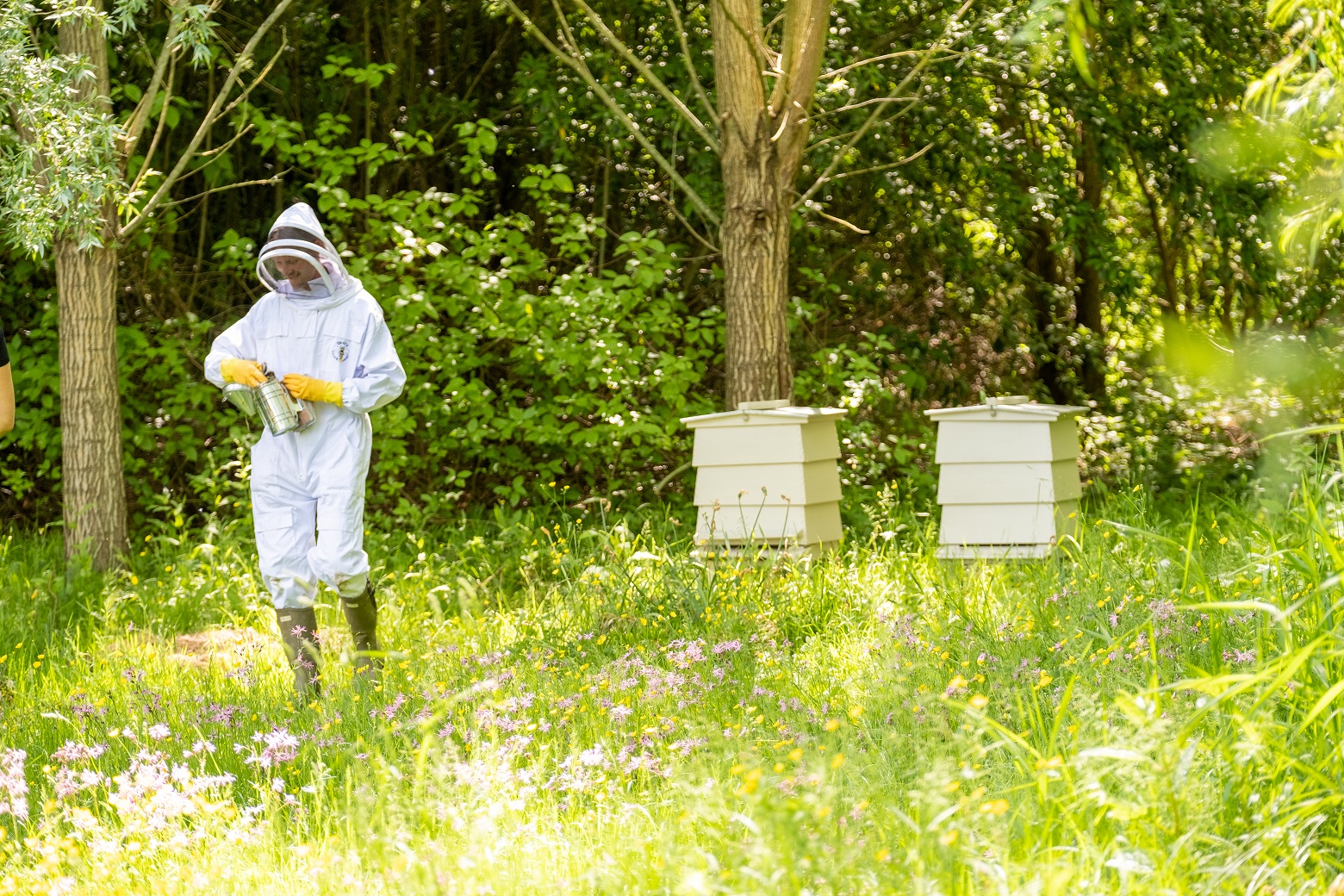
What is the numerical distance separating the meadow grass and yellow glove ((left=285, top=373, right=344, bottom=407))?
3.07ft

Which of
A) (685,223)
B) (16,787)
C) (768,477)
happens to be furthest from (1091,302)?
(16,787)

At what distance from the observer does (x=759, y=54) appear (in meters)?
6.33

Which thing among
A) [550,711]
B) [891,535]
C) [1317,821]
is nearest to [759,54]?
[891,535]

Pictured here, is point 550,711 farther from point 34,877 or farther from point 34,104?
point 34,104

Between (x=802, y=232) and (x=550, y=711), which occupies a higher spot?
(x=802, y=232)

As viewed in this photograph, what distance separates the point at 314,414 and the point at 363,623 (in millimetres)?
758

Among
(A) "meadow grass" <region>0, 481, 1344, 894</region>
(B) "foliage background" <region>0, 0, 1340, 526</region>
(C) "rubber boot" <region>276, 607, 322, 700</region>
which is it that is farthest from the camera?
(B) "foliage background" <region>0, 0, 1340, 526</region>

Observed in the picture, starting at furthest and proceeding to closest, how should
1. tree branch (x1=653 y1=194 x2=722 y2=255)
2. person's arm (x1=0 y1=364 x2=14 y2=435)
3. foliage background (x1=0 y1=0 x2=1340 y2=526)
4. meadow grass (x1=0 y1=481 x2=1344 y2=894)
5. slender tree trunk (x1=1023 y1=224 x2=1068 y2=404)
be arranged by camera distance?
slender tree trunk (x1=1023 y1=224 x2=1068 y2=404) → foliage background (x1=0 y1=0 x2=1340 y2=526) → tree branch (x1=653 y1=194 x2=722 y2=255) → person's arm (x1=0 y1=364 x2=14 y2=435) → meadow grass (x1=0 y1=481 x2=1344 y2=894)

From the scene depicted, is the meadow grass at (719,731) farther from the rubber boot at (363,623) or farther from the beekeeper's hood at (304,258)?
the beekeeper's hood at (304,258)

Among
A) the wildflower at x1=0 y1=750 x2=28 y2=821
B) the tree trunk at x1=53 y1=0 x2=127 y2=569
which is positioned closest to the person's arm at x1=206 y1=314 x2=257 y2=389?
the wildflower at x1=0 y1=750 x2=28 y2=821

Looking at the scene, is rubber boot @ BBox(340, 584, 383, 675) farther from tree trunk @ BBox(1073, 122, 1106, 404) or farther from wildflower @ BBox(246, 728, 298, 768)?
tree trunk @ BBox(1073, 122, 1106, 404)

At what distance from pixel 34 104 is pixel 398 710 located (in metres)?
3.27

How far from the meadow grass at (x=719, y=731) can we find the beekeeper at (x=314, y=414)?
0.33 meters

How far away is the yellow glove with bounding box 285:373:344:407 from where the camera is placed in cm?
444
